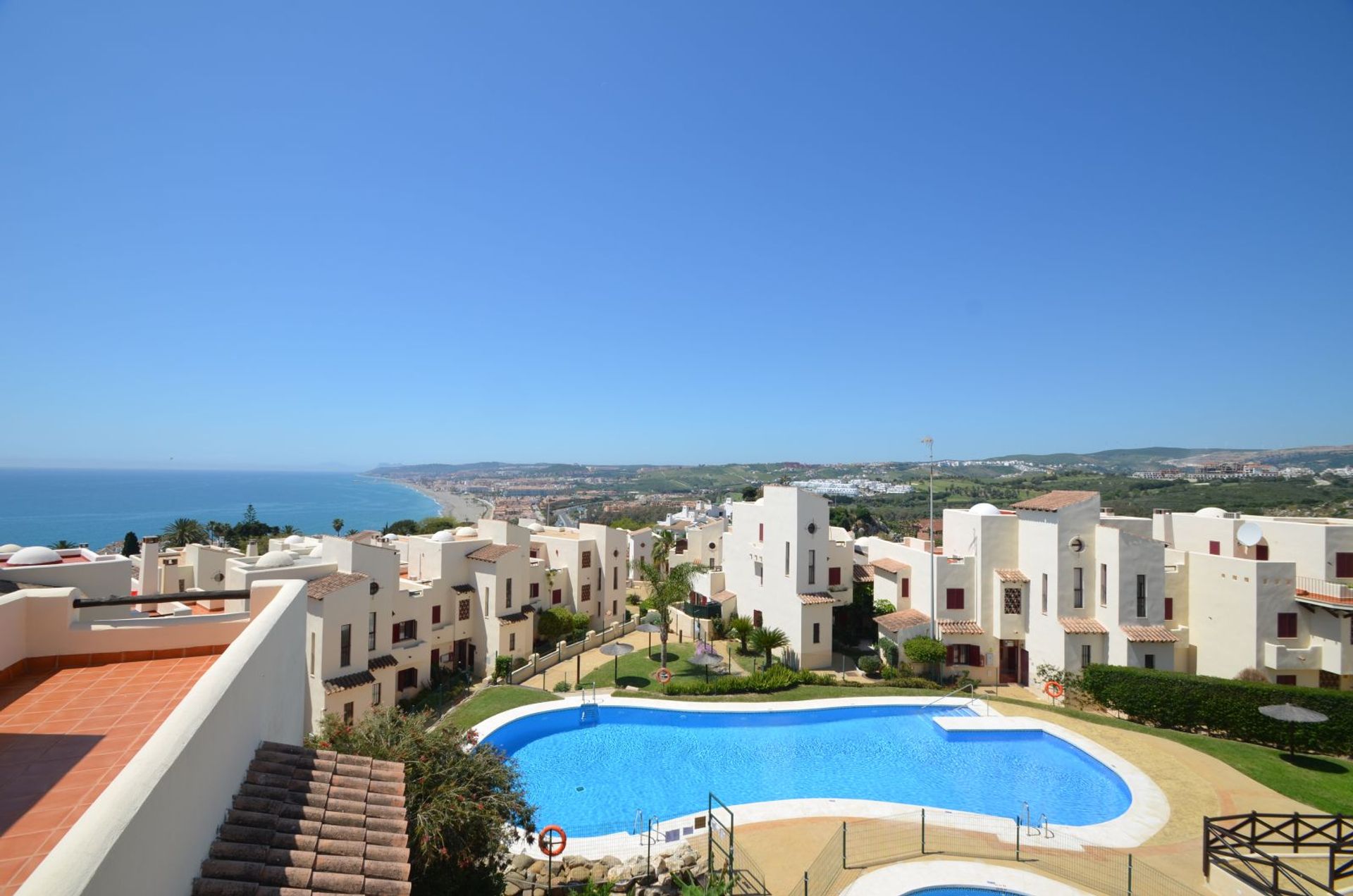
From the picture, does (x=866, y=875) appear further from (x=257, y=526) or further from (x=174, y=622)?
(x=257, y=526)

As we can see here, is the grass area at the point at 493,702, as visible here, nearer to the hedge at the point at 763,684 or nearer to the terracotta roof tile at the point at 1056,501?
the hedge at the point at 763,684

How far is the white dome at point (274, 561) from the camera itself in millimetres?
22250

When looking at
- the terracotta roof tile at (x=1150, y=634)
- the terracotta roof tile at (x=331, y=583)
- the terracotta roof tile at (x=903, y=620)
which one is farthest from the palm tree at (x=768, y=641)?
the terracotta roof tile at (x=331, y=583)

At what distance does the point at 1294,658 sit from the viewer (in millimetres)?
22484

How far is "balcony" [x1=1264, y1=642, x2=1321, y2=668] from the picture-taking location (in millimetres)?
22453

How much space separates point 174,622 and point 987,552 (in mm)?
29807

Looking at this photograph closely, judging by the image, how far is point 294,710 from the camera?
8125mm

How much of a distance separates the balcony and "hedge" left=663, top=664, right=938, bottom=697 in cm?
1182

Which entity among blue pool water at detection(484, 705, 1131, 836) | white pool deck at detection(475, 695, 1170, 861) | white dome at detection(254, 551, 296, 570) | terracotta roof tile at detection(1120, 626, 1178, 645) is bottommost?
blue pool water at detection(484, 705, 1131, 836)

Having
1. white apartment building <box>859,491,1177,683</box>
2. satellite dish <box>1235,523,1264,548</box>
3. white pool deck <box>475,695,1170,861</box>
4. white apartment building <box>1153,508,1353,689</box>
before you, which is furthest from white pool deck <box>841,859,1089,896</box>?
satellite dish <box>1235,523,1264,548</box>

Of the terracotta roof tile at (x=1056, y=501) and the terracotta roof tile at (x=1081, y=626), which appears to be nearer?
the terracotta roof tile at (x=1081, y=626)

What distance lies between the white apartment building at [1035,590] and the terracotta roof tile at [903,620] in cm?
5

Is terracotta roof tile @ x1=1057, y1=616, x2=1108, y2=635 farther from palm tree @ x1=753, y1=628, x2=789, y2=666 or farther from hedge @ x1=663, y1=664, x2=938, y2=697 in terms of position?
palm tree @ x1=753, y1=628, x2=789, y2=666

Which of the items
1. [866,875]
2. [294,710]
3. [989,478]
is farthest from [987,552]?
[989,478]
